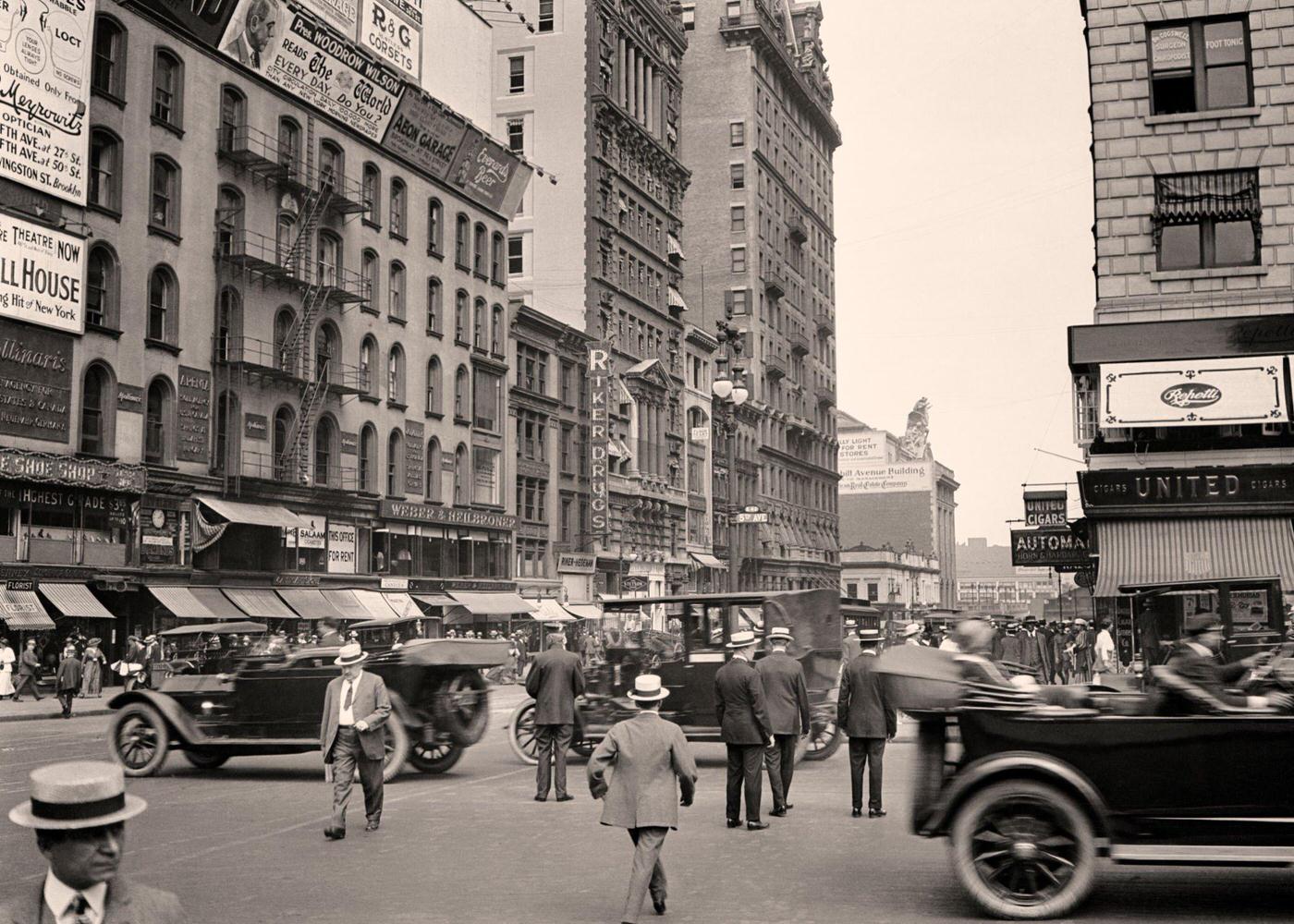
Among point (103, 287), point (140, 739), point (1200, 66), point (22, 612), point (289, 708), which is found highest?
point (1200, 66)

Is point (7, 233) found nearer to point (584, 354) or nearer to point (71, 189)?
point (71, 189)

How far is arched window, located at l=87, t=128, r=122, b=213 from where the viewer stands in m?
37.9

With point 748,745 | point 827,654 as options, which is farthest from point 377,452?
point 748,745

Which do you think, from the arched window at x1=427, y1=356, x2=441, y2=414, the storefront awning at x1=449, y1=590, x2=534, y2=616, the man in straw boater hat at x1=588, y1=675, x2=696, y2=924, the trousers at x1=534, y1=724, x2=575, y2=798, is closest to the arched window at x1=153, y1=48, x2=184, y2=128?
the arched window at x1=427, y1=356, x2=441, y2=414

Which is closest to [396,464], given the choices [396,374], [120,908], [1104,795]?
[396,374]

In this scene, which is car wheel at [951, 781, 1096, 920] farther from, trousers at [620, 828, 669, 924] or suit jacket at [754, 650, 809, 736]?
suit jacket at [754, 650, 809, 736]

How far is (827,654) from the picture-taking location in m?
20.2

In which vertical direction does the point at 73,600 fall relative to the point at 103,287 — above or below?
below

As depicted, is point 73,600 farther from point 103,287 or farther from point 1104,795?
point 1104,795

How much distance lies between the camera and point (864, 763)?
14.1m

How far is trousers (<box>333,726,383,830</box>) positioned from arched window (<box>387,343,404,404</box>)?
40.1 m

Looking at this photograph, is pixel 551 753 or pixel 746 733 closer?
pixel 746 733

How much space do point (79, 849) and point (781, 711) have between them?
10.7 metres

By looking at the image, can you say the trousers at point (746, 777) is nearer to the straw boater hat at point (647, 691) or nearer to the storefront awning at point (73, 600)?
the straw boater hat at point (647, 691)
